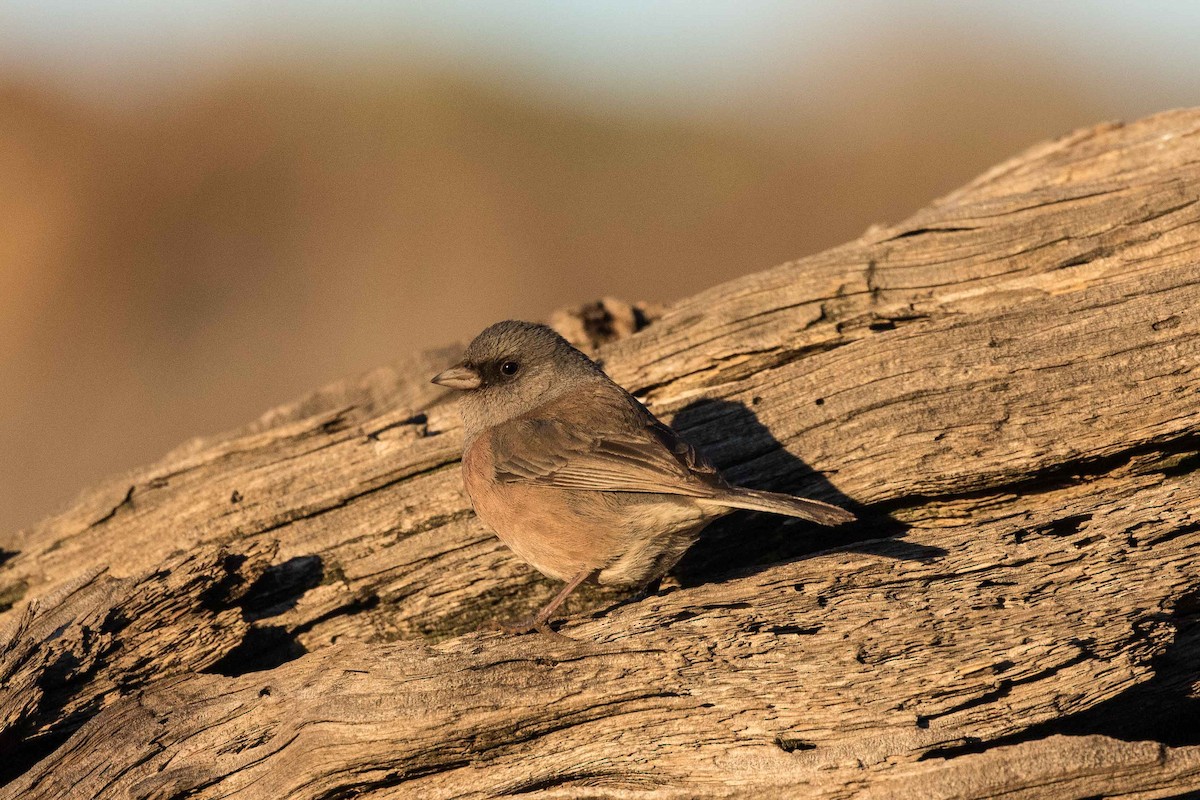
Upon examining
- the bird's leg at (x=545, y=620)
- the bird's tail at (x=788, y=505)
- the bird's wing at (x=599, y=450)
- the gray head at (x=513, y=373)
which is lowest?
the bird's leg at (x=545, y=620)

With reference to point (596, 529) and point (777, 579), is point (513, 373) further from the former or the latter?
point (777, 579)

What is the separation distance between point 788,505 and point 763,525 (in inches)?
47.1

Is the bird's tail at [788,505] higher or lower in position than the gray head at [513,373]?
lower

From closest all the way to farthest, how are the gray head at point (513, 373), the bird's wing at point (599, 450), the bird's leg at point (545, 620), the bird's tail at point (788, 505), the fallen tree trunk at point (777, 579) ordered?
the fallen tree trunk at point (777, 579) → the bird's tail at point (788, 505) → the bird's leg at point (545, 620) → the bird's wing at point (599, 450) → the gray head at point (513, 373)

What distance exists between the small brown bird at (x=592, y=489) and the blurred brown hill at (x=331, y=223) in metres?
7.07

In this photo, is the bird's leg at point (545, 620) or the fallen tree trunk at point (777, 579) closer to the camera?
the fallen tree trunk at point (777, 579)

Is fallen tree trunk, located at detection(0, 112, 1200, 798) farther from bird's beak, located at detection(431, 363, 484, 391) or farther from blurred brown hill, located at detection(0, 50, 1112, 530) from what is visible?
blurred brown hill, located at detection(0, 50, 1112, 530)

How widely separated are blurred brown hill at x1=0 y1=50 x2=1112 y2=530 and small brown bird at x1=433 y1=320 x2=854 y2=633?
707 cm

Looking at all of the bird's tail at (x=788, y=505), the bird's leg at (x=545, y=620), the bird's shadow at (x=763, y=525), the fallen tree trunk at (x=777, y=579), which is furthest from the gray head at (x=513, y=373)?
the bird's tail at (x=788, y=505)

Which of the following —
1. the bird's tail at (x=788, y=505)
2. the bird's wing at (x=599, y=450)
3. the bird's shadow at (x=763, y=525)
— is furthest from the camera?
the bird's shadow at (x=763, y=525)

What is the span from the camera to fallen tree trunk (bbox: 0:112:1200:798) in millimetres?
3877

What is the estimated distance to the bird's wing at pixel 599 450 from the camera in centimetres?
465

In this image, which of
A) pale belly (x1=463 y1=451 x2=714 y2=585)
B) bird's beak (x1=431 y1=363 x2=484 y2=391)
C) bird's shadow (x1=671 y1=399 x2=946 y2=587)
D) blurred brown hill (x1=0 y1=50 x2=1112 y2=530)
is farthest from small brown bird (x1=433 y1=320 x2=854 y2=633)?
blurred brown hill (x1=0 y1=50 x2=1112 y2=530)

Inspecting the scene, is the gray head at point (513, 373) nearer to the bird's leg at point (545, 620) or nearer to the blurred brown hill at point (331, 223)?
the bird's leg at point (545, 620)
